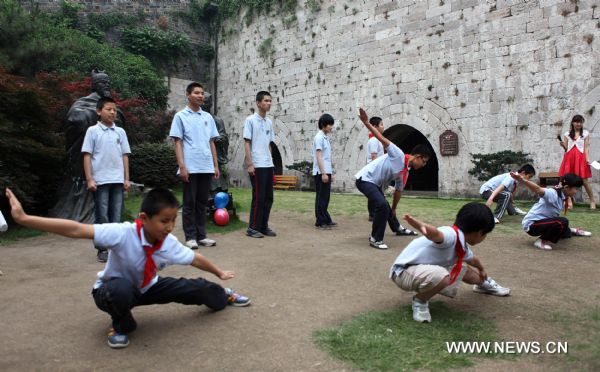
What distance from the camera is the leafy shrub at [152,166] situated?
11.5m

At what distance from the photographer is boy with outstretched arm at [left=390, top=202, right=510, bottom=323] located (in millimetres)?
2701

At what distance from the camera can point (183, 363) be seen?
2.18 m

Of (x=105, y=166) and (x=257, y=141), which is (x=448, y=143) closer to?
(x=257, y=141)

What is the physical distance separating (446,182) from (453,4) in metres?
4.57

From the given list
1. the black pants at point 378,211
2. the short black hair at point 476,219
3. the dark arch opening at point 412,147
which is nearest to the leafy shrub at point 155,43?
the dark arch opening at point 412,147

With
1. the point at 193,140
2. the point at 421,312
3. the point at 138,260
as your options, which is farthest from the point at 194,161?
the point at 421,312

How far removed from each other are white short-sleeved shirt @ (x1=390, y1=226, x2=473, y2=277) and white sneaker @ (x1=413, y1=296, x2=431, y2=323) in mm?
227

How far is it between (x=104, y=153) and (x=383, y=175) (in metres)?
3.06

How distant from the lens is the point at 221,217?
618cm

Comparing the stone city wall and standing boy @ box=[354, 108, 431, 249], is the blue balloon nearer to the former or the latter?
standing boy @ box=[354, 108, 431, 249]

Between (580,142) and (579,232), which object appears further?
(580,142)

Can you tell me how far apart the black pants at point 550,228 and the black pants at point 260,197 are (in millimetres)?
3061

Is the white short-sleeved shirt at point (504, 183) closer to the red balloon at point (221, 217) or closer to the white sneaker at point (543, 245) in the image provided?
the white sneaker at point (543, 245)

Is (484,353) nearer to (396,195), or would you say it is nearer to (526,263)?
(526,263)
